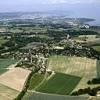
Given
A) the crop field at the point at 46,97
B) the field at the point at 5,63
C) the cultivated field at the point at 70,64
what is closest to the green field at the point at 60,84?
the crop field at the point at 46,97

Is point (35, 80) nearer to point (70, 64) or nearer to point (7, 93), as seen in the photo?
point (7, 93)

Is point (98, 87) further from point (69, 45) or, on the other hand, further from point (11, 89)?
point (69, 45)

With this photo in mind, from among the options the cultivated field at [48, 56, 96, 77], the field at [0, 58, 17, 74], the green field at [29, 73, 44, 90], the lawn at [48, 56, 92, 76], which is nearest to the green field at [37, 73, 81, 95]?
the green field at [29, 73, 44, 90]

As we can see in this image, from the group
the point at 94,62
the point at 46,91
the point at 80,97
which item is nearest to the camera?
the point at 80,97

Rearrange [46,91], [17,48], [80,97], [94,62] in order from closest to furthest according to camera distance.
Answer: [80,97] → [46,91] → [94,62] → [17,48]

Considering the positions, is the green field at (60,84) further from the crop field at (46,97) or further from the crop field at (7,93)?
the crop field at (7,93)

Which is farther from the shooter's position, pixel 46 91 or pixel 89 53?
pixel 89 53

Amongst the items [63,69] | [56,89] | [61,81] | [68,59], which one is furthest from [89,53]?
[56,89]
